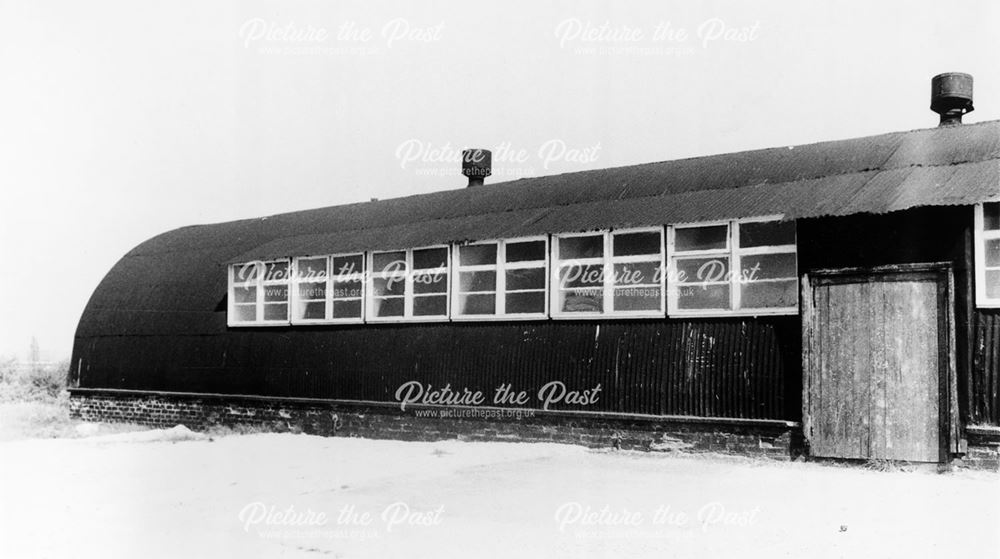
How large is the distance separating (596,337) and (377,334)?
5059 mm

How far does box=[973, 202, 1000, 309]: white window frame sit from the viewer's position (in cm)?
1320

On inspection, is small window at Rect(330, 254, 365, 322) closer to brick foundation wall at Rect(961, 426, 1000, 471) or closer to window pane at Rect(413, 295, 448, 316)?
window pane at Rect(413, 295, 448, 316)

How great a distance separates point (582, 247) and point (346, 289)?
5731 mm

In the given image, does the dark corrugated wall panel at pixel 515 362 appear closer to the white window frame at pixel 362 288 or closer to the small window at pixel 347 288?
the white window frame at pixel 362 288

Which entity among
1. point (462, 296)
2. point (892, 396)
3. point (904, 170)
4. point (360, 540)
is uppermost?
point (904, 170)

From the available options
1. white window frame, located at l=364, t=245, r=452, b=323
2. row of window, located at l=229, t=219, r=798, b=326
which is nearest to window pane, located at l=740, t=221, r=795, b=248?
row of window, located at l=229, t=219, r=798, b=326

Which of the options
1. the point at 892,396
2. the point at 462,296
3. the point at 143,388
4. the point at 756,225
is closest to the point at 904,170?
the point at 756,225

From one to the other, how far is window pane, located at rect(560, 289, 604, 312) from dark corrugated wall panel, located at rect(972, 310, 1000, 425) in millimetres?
A: 5781

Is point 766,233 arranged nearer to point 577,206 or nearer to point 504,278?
point 577,206

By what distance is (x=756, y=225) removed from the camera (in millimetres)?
15625

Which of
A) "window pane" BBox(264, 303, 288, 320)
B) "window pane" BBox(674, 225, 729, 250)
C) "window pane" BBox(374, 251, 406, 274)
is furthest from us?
"window pane" BBox(264, 303, 288, 320)

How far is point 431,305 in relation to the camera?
787 inches

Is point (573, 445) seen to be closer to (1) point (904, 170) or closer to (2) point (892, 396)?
(2) point (892, 396)

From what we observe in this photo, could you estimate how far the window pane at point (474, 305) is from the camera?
19.0 metres
